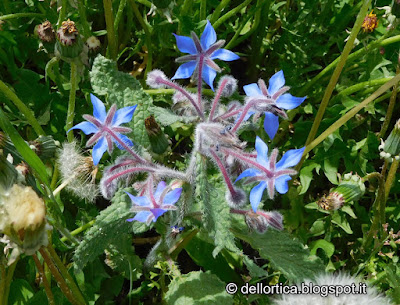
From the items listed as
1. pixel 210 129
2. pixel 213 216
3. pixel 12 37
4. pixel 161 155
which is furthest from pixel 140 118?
pixel 12 37

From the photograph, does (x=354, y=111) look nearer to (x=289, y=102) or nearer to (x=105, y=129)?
(x=289, y=102)

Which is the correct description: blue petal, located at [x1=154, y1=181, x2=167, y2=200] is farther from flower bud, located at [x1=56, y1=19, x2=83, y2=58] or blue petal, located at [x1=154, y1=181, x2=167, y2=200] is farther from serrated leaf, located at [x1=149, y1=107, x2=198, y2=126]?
flower bud, located at [x1=56, y1=19, x2=83, y2=58]

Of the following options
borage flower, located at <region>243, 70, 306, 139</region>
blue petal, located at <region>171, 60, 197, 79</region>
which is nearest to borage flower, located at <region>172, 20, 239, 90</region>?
blue petal, located at <region>171, 60, 197, 79</region>

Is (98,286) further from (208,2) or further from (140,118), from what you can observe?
(208,2)

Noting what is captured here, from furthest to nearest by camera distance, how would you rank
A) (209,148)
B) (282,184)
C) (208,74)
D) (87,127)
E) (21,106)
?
(21,106)
(208,74)
(87,127)
(209,148)
(282,184)

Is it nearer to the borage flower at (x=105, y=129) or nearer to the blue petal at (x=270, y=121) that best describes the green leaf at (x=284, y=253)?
the blue petal at (x=270, y=121)

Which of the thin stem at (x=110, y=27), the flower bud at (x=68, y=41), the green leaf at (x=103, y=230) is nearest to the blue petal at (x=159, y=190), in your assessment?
the green leaf at (x=103, y=230)

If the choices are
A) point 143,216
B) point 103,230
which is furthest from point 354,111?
point 103,230
